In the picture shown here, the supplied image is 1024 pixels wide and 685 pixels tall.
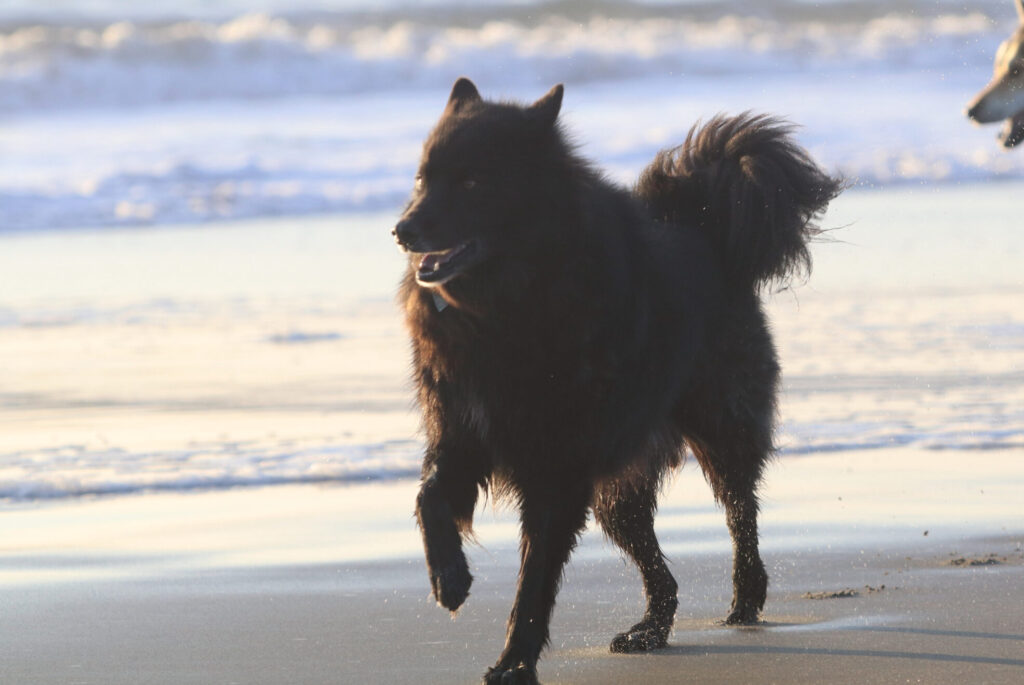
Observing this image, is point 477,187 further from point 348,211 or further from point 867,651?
point 348,211

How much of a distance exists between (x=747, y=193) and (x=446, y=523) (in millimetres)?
1770

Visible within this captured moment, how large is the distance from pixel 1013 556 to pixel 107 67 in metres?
29.2

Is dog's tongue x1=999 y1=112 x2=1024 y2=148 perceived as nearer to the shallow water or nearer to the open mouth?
the open mouth

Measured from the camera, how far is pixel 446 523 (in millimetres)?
4230

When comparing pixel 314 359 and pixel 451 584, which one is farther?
pixel 314 359

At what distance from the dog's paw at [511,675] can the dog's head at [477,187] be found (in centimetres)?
107

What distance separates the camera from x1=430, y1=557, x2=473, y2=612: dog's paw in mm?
4168

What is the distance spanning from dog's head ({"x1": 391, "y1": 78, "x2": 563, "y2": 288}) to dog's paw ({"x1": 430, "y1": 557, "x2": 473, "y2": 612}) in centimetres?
79

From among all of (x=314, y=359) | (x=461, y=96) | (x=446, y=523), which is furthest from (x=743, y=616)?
(x=314, y=359)

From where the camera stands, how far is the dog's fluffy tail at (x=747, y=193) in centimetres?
522

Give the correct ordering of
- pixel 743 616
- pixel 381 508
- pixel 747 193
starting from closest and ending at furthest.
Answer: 1. pixel 743 616
2. pixel 747 193
3. pixel 381 508

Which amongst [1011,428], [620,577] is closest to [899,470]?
[1011,428]

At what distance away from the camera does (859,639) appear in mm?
4652

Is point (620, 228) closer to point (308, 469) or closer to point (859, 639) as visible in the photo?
point (859, 639)
